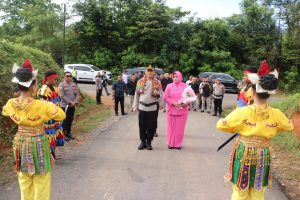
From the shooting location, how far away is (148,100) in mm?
8844

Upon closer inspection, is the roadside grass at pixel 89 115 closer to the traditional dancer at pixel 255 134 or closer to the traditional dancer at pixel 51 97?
the traditional dancer at pixel 51 97

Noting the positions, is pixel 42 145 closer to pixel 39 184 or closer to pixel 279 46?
pixel 39 184

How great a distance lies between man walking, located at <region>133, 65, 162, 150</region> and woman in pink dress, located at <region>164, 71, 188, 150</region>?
0.40 metres

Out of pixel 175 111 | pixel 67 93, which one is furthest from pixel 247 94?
pixel 67 93

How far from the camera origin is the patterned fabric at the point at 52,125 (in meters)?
7.18

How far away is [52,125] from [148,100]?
245cm

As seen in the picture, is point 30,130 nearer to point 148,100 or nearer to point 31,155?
point 31,155

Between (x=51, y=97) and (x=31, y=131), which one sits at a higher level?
(x=51, y=97)

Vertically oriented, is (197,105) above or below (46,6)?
below

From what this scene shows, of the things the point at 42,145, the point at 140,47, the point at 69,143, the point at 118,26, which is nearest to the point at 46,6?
the point at 118,26

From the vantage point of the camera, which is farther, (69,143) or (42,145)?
(69,143)

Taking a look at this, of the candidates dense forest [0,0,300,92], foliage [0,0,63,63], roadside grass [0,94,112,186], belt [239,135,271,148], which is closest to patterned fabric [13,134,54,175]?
roadside grass [0,94,112,186]

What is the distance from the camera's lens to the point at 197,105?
19.8m

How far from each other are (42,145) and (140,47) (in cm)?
3123
